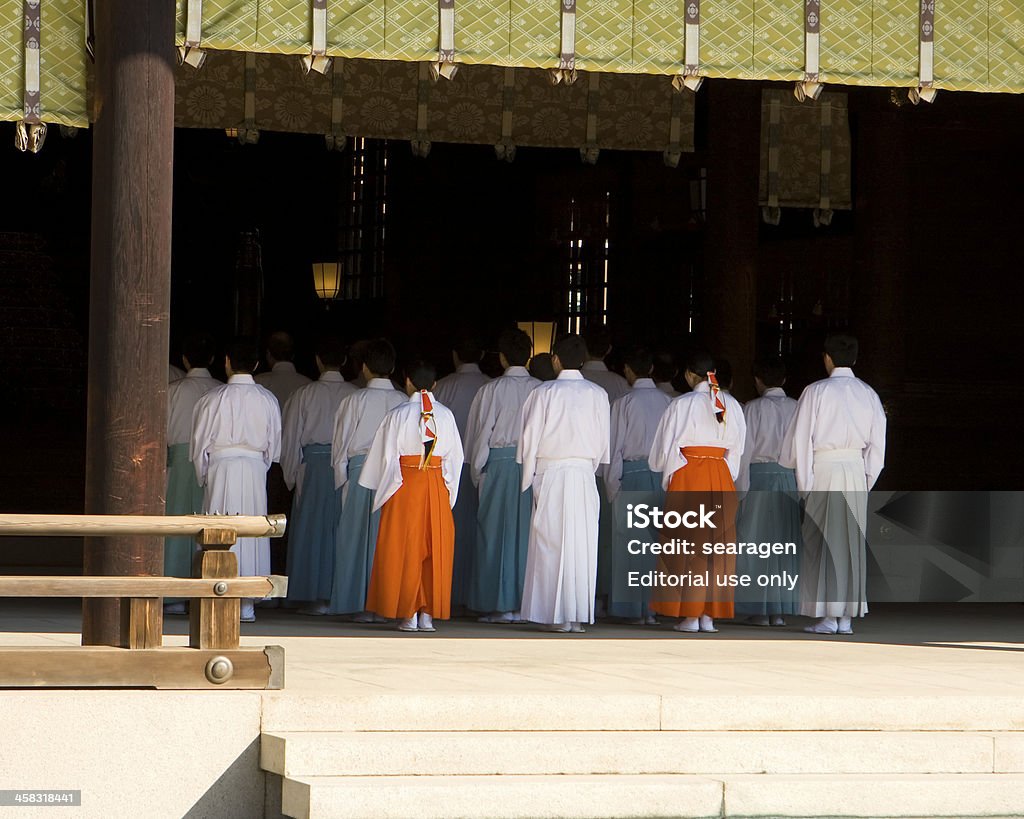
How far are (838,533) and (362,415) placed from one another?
2721 mm

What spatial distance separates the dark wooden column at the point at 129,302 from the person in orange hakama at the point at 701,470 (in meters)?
3.44

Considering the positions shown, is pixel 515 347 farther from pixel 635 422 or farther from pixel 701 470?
pixel 701 470

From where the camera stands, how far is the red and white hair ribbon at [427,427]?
28.6 ft

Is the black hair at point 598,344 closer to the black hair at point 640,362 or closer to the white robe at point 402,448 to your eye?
the black hair at point 640,362

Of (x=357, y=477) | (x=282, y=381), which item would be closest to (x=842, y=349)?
(x=357, y=477)

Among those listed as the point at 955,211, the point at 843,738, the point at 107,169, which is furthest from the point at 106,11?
the point at 955,211

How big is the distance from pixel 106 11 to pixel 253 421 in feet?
10.2

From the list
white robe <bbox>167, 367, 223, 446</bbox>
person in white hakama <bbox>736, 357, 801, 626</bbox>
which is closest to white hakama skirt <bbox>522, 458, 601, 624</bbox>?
person in white hakama <bbox>736, 357, 801, 626</bbox>

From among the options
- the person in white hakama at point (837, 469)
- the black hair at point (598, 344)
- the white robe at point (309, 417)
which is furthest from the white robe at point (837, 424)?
the white robe at point (309, 417)

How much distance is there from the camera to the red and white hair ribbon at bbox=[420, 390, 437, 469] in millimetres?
8711

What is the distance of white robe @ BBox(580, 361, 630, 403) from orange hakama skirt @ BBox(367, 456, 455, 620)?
1805mm

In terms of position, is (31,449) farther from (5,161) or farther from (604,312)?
(604,312)

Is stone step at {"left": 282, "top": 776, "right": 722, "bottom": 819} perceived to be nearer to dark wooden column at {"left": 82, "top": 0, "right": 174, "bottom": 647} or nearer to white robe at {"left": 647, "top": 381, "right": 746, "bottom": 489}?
dark wooden column at {"left": 82, "top": 0, "right": 174, "bottom": 647}

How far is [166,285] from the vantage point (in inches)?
254
